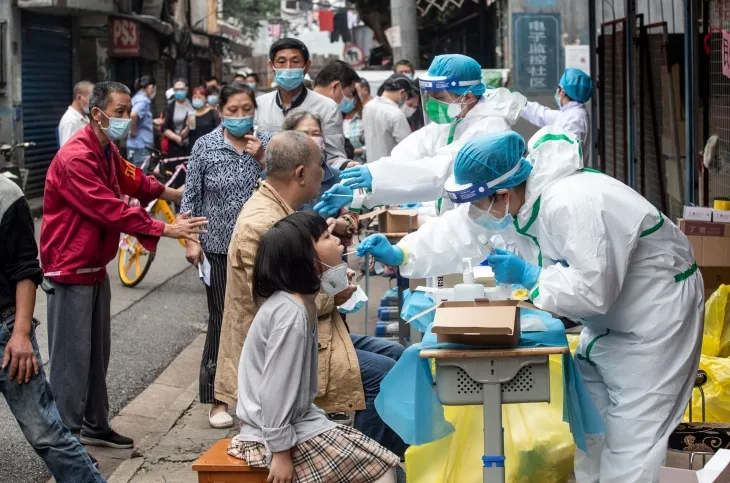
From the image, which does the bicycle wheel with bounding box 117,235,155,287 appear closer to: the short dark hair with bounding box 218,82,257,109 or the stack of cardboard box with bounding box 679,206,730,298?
the short dark hair with bounding box 218,82,257,109

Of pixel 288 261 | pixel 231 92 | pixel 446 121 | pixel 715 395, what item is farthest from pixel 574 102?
pixel 288 261

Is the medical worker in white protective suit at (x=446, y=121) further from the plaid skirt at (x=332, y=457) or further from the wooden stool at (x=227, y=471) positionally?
the wooden stool at (x=227, y=471)

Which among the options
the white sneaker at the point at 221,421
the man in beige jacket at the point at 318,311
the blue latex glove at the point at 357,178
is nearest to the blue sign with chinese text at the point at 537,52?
the white sneaker at the point at 221,421

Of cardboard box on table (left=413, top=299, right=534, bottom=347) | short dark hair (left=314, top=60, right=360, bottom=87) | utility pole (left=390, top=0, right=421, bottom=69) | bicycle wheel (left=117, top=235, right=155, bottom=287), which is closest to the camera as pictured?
cardboard box on table (left=413, top=299, right=534, bottom=347)

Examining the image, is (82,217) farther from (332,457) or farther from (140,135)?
(140,135)

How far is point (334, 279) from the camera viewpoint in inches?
168

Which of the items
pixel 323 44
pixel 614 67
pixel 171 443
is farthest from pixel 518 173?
pixel 323 44

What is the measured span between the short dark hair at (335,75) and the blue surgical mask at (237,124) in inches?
126

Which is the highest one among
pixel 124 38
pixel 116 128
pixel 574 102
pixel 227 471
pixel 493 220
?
pixel 124 38

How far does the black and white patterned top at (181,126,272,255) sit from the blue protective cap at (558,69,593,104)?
443cm

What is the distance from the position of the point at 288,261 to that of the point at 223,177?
2538 millimetres

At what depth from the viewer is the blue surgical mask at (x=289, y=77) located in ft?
25.3

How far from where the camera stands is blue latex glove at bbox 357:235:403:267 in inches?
201

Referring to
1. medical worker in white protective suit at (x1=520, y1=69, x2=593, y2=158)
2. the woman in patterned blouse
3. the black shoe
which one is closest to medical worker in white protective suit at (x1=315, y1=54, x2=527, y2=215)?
the woman in patterned blouse
